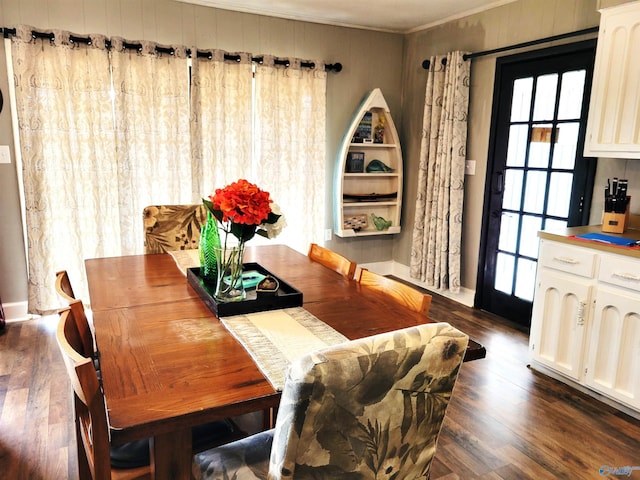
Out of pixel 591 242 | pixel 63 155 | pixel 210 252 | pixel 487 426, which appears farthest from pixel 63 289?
pixel 591 242

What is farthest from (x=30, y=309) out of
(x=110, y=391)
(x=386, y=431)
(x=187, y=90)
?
(x=386, y=431)

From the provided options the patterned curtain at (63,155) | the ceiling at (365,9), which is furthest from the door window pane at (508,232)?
the patterned curtain at (63,155)

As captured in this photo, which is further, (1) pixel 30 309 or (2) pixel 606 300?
(1) pixel 30 309

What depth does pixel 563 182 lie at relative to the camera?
3264mm

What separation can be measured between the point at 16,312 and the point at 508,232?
384 cm

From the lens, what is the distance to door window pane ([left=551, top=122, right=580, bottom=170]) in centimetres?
317

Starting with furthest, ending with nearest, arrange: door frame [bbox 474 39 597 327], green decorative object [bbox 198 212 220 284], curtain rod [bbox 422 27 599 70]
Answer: door frame [bbox 474 39 597 327], curtain rod [bbox 422 27 599 70], green decorative object [bbox 198 212 220 284]

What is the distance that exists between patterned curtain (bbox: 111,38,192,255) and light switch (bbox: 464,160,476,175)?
2.32 meters

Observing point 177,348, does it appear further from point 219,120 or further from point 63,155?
point 219,120

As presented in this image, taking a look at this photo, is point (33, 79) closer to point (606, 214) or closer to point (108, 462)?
point (108, 462)

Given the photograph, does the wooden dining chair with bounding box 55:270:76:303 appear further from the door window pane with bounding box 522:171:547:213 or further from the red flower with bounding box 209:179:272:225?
the door window pane with bounding box 522:171:547:213

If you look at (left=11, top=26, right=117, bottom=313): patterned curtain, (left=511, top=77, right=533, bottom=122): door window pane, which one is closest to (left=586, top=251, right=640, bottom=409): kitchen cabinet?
(left=511, top=77, right=533, bottom=122): door window pane

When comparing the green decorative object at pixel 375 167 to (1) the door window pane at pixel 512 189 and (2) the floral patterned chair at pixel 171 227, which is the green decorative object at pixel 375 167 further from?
(2) the floral patterned chair at pixel 171 227

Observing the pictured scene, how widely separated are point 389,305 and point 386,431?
0.79m
